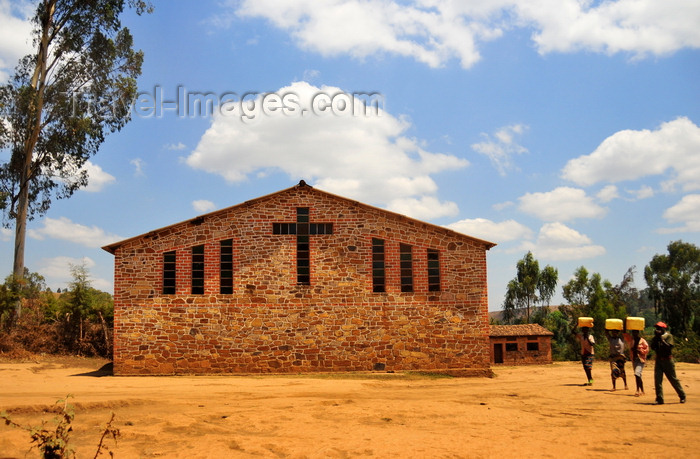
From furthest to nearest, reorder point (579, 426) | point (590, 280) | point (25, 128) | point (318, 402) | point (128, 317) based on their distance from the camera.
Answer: point (590, 280)
point (25, 128)
point (128, 317)
point (318, 402)
point (579, 426)

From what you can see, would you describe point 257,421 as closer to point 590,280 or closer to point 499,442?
point 499,442

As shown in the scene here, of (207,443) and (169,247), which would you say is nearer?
(207,443)

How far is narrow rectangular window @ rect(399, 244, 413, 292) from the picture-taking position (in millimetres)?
17609

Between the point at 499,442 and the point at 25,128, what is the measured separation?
90.8 ft

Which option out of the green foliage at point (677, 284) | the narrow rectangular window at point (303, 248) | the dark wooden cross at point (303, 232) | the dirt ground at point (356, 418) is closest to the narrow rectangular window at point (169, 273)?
the dirt ground at point (356, 418)

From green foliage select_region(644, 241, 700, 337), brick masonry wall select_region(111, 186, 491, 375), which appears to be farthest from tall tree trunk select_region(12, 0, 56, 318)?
green foliage select_region(644, 241, 700, 337)

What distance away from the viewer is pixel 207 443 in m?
8.04

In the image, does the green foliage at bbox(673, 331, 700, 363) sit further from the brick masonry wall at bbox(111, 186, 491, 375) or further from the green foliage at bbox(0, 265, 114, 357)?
the green foliage at bbox(0, 265, 114, 357)

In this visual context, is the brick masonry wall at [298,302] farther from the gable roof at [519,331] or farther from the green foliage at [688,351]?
the green foliage at [688,351]

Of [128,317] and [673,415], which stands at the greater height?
[128,317]

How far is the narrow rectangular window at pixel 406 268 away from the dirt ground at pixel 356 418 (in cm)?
330

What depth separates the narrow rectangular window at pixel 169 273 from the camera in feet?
56.1

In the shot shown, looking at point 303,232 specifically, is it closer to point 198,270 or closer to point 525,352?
point 198,270

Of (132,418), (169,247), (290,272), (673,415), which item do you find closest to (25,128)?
(169,247)
